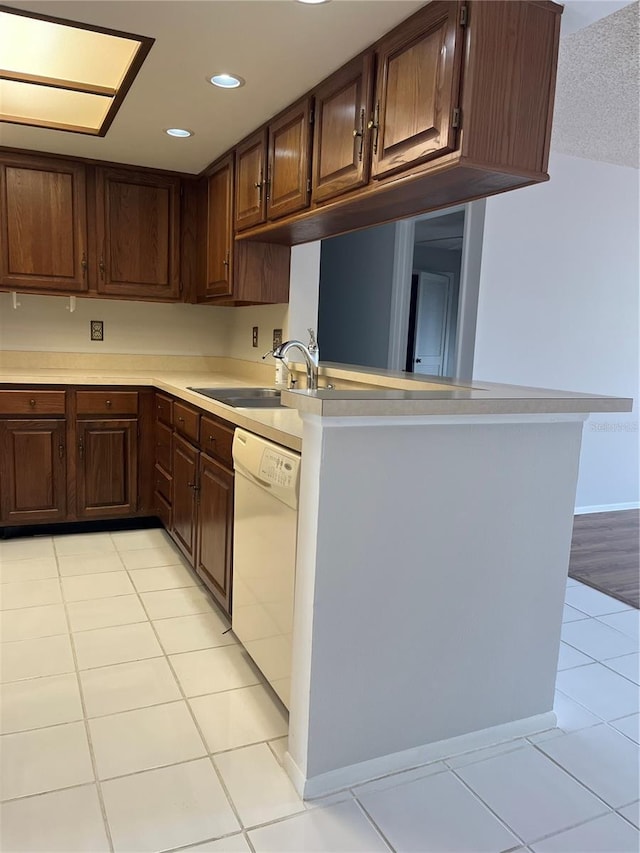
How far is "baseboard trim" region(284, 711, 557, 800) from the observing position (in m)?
1.67

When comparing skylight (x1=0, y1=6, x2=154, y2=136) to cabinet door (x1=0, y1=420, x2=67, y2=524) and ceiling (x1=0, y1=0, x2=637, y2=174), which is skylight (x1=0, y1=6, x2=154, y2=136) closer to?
ceiling (x1=0, y1=0, x2=637, y2=174)

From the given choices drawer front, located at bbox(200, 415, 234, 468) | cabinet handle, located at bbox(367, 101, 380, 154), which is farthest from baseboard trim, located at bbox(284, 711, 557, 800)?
cabinet handle, located at bbox(367, 101, 380, 154)

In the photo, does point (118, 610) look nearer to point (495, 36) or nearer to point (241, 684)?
point (241, 684)

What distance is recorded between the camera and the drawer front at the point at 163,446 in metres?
3.31

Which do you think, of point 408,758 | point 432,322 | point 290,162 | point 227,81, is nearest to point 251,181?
point 290,162

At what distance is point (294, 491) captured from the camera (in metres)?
1.73

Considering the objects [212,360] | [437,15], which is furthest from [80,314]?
[437,15]

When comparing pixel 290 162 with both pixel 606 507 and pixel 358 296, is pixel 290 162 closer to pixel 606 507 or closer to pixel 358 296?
pixel 358 296

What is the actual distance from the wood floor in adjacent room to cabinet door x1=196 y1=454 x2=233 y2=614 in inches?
74.4

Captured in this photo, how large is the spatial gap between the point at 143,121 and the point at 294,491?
82.4 inches

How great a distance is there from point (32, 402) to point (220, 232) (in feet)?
4.42

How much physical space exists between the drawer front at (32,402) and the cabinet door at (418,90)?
216 cm

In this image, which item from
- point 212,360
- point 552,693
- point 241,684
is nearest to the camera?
point 552,693

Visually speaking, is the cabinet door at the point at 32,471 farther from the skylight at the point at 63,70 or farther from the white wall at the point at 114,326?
the skylight at the point at 63,70
